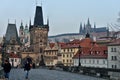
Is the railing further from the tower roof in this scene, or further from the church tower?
the tower roof

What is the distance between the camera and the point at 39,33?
138500 mm

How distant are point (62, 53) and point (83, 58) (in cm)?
2877

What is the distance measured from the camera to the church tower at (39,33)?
136500 millimetres

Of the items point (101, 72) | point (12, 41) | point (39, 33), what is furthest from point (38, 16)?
point (101, 72)

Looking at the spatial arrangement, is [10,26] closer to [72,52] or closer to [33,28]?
[33,28]

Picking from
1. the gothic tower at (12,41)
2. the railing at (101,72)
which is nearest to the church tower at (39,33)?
the gothic tower at (12,41)

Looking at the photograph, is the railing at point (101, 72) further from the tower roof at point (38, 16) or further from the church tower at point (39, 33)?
the tower roof at point (38, 16)

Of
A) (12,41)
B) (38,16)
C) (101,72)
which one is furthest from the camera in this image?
(12,41)

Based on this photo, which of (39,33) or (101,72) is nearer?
(101,72)

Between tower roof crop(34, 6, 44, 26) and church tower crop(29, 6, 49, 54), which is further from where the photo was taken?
tower roof crop(34, 6, 44, 26)

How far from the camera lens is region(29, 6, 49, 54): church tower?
5374 inches

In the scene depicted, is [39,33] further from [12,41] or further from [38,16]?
[12,41]

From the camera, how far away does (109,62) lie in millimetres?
78562

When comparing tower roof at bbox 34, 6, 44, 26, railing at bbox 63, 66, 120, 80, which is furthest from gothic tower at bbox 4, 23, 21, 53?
railing at bbox 63, 66, 120, 80
